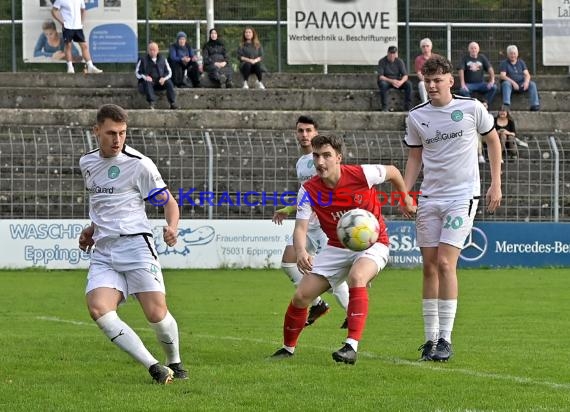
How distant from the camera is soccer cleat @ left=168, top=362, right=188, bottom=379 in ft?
29.3

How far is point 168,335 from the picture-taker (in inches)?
352

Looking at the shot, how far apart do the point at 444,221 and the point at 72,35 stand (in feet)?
67.3

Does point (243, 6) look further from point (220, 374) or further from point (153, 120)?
point (220, 374)

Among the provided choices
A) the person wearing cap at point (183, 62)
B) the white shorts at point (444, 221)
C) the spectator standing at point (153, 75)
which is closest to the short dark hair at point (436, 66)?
the white shorts at point (444, 221)

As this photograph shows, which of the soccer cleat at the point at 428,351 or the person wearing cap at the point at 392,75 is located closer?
the soccer cleat at the point at 428,351

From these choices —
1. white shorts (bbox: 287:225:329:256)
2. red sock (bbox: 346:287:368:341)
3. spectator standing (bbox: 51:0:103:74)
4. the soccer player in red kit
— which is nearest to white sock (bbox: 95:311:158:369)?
the soccer player in red kit

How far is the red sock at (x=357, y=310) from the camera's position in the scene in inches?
384

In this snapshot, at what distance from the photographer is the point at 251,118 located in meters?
28.0

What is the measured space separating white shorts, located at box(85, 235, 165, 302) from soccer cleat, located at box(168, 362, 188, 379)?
53 cm

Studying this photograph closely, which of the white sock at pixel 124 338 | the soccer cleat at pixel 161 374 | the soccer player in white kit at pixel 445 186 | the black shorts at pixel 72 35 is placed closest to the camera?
the soccer cleat at pixel 161 374

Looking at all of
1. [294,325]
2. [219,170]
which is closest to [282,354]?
[294,325]

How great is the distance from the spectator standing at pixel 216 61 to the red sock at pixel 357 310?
769 inches

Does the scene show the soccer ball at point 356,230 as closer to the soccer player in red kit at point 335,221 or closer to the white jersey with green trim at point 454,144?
the soccer player in red kit at point 335,221

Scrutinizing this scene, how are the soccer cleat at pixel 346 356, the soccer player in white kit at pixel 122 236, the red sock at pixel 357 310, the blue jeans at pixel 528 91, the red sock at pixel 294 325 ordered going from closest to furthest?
the soccer player in white kit at pixel 122 236
the soccer cleat at pixel 346 356
the red sock at pixel 357 310
the red sock at pixel 294 325
the blue jeans at pixel 528 91
